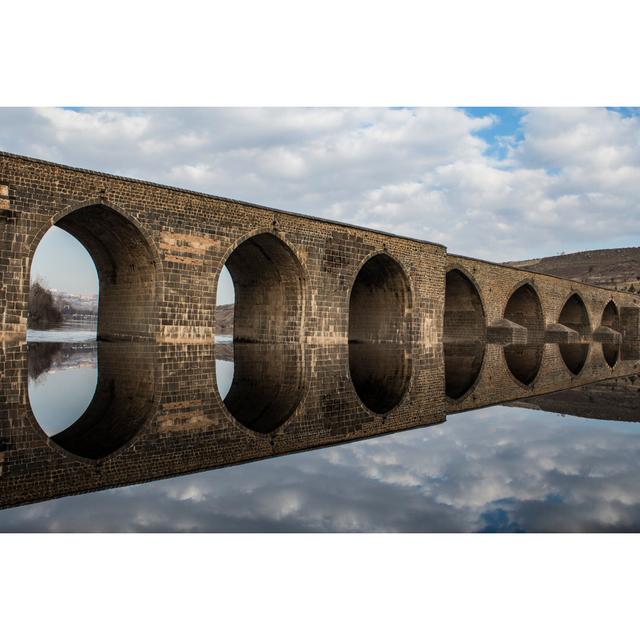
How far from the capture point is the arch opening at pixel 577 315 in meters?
40.2

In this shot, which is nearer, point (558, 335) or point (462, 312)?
point (462, 312)

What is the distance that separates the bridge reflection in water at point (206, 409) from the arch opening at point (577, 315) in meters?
29.9

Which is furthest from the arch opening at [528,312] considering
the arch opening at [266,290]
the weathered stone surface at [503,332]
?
the arch opening at [266,290]

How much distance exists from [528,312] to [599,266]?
51748 mm

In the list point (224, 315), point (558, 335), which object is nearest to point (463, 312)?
point (558, 335)

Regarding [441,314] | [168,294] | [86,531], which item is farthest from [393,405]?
[441,314]

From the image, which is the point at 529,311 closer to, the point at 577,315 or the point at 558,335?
the point at 558,335

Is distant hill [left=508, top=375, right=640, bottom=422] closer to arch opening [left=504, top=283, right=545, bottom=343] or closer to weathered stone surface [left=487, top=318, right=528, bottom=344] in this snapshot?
weathered stone surface [left=487, top=318, right=528, bottom=344]

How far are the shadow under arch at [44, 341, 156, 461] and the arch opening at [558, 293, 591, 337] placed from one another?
118 feet

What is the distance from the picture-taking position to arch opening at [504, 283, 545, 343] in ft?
111

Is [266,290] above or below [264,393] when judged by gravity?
above

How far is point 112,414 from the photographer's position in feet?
19.4

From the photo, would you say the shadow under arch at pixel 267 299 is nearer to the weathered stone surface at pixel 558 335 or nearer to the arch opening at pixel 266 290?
the arch opening at pixel 266 290

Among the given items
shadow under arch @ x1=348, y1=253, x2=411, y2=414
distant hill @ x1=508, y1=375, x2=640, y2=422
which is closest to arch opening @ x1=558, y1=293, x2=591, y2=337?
shadow under arch @ x1=348, y1=253, x2=411, y2=414
